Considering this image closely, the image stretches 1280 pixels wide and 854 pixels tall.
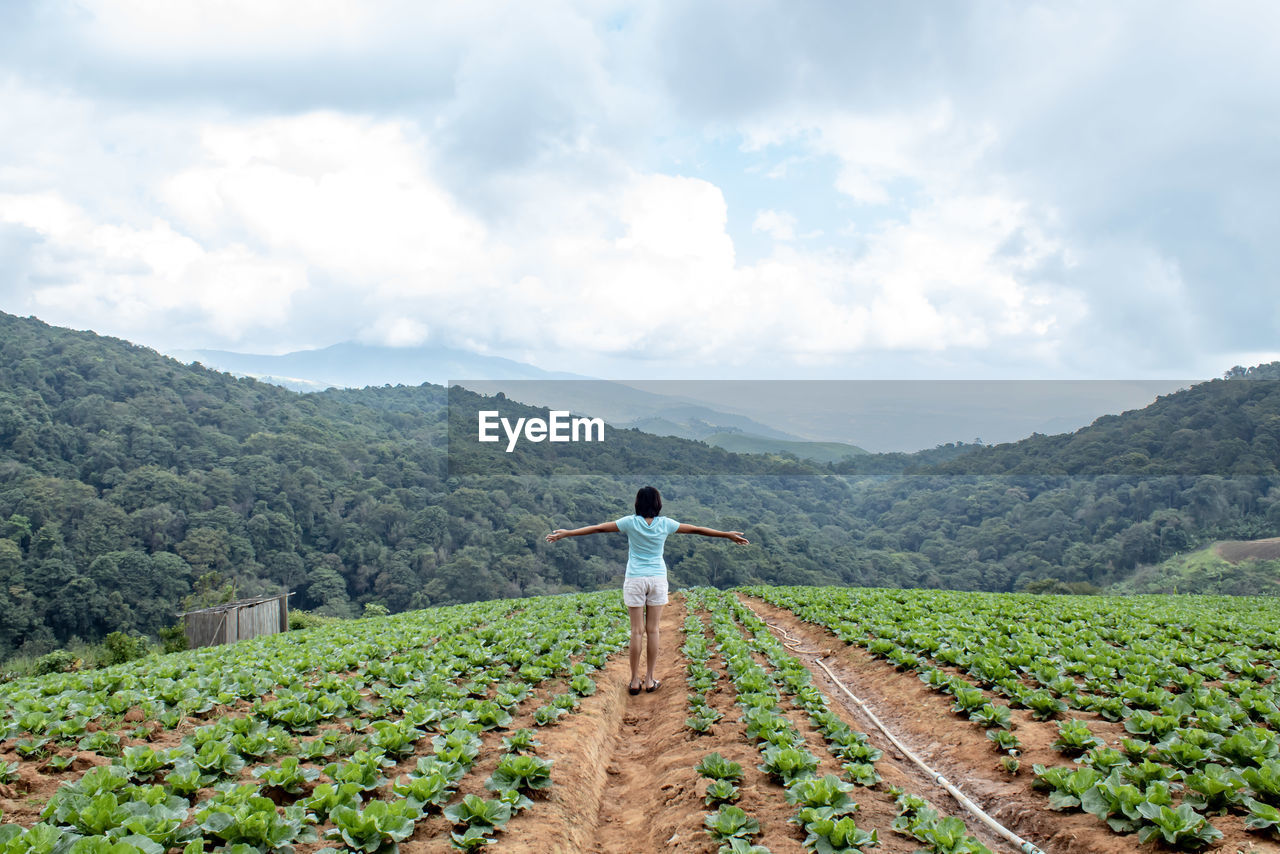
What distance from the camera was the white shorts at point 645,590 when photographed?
8.25 meters

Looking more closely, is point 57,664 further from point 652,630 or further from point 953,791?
point 953,791

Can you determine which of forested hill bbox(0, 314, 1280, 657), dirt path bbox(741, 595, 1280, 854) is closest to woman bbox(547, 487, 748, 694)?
dirt path bbox(741, 595, 1280, 854)

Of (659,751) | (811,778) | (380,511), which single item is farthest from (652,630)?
(380,511)

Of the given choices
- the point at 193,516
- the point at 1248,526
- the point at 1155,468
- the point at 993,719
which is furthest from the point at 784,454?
the point at 993,719

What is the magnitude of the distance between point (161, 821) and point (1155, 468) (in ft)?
358

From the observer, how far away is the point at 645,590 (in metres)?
8.30

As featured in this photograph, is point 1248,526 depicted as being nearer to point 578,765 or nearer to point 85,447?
point 578,765

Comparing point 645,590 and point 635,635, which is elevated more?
point 645,590

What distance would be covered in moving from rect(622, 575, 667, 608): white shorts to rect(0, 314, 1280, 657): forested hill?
58.4 meters

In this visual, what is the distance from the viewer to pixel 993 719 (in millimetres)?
6988

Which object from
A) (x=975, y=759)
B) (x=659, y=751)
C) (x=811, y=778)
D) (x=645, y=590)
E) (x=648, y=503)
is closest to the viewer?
(x=811, y=778)

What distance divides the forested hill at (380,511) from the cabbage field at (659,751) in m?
56.3

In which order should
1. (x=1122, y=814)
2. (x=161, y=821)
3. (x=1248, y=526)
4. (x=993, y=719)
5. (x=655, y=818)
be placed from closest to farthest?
(x=161, y=821) < (x=1122, y=814) < (x=655, y=818) < (x=993, y=719) < (x=1248, y=526)

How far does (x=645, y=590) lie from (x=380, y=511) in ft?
249
